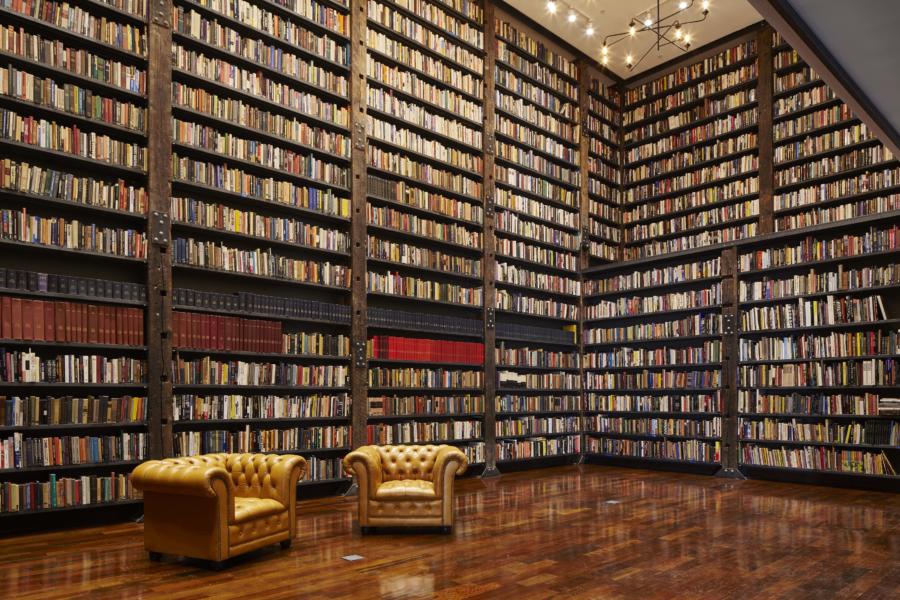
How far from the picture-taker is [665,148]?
10773 mm

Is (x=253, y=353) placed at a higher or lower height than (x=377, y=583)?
higher

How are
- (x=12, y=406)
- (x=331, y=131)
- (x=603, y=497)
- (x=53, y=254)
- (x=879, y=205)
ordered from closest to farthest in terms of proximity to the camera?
(x=12, y=406), (x=53, y=254), (x=603, y=497), (x=331, y=131), (x=879, y=205)

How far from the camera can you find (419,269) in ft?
27.0

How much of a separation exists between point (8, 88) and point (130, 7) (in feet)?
4.29

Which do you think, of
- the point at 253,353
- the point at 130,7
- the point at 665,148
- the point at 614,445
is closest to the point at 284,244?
the point at 253,353

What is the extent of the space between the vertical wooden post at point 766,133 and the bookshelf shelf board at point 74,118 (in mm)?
7899

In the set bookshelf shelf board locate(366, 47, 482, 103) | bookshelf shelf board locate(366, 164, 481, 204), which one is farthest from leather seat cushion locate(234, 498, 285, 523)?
bookshelf shelf board locate(366, 47, 482, 103)

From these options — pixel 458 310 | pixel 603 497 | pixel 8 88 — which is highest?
pixel 8 88

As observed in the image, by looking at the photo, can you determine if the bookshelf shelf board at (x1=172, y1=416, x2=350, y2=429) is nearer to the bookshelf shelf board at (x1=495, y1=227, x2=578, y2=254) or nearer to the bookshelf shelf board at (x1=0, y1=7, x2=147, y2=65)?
the bookshelf shelf board at (x1=0, y1=7, x2=147, y2=65)

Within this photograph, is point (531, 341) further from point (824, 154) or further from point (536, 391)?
point (824, 154)

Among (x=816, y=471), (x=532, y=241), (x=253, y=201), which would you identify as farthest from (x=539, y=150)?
(x=816, y=471)

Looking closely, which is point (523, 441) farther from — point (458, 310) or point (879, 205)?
point (879, 205)

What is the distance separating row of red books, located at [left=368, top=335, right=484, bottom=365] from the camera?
25.1ft

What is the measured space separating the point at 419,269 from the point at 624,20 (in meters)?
4.95
